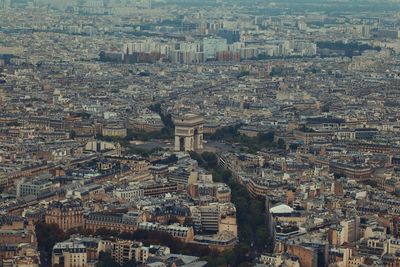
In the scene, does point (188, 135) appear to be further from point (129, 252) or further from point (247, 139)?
Answer: point (129, 252)

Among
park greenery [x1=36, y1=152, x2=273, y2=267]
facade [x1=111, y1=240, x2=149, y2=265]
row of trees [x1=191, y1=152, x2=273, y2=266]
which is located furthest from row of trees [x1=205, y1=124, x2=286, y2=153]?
facade [x1=111, y1=240, x2=149, y2=265]

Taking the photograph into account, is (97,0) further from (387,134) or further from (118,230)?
(118,230)

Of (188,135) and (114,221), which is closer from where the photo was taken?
(114,221)

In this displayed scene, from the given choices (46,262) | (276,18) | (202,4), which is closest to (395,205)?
(46,262)

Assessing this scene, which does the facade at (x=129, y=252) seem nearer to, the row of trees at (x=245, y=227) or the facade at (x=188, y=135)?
the row of trees at (x=245, y=227)

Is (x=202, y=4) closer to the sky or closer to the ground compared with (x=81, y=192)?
closer to the ground

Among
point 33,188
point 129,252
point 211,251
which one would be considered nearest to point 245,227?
point 211,251

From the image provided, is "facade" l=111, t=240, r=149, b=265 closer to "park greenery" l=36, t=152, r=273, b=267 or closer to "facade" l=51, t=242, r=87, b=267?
"park greenery" l=36, t=152, r=273, b=267

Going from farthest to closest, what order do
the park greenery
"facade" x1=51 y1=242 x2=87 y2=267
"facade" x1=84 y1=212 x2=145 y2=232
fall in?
"facade" x1=84 y1=212 x2=145 y2=232
the park greenery
"facade" x1=51 y1=242 x2=87 y2=267

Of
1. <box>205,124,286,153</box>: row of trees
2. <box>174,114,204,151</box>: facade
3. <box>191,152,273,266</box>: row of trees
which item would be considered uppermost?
<box>191,152,273,266</box>: row of trees
